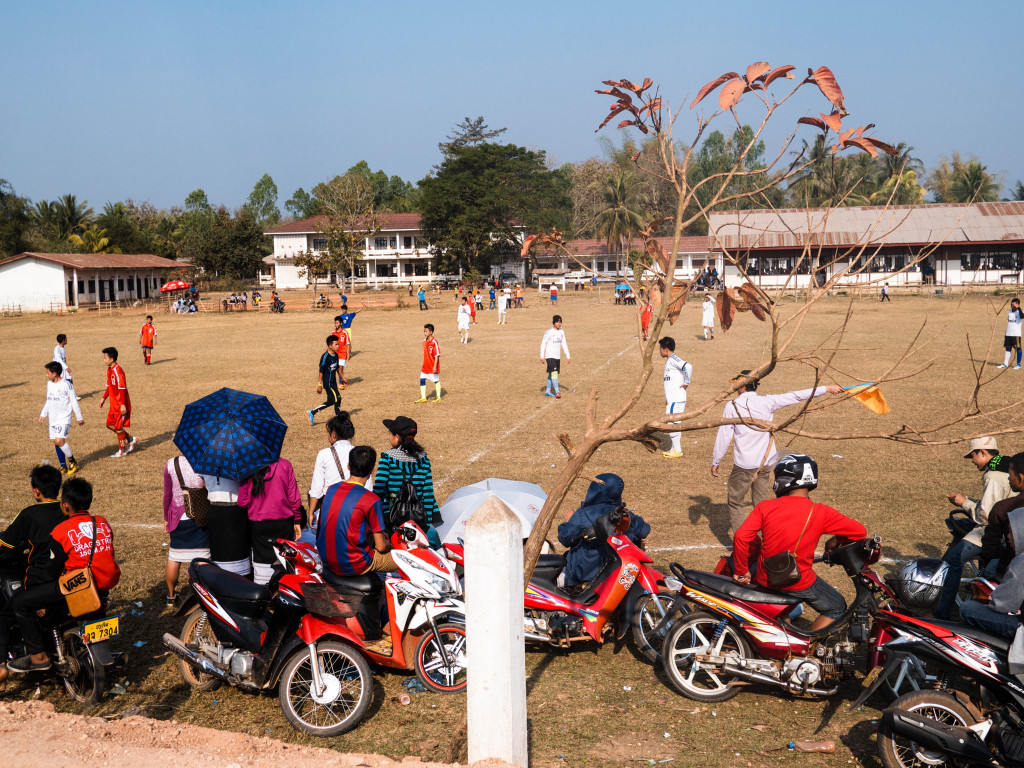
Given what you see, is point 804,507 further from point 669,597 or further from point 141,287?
point 141,287

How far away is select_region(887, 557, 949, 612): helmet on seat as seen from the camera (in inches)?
209

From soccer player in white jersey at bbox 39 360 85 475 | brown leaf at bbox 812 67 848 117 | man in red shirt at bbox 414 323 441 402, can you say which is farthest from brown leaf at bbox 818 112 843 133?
man in red shirt at bbox 414 323 441 402

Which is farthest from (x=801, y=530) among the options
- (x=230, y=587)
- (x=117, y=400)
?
(x=117, y=400)

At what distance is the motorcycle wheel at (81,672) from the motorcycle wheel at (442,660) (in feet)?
6.45

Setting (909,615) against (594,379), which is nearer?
(909,615)

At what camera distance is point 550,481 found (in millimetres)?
10250

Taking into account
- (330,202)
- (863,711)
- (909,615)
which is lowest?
(863,711)

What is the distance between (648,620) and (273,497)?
277 cm

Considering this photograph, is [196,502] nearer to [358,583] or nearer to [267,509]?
[267,509]

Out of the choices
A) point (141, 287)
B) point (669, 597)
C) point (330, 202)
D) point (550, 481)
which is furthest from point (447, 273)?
point (669, 597)

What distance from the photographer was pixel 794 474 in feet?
16.5

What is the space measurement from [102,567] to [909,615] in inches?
193

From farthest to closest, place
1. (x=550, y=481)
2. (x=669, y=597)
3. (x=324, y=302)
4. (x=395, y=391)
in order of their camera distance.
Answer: (x=324, y=302) < (x=395, y=391) < (x=550, y=481) < (x=669, y=597)

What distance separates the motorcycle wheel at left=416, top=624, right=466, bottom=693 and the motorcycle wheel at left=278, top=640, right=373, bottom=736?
0.45 m
